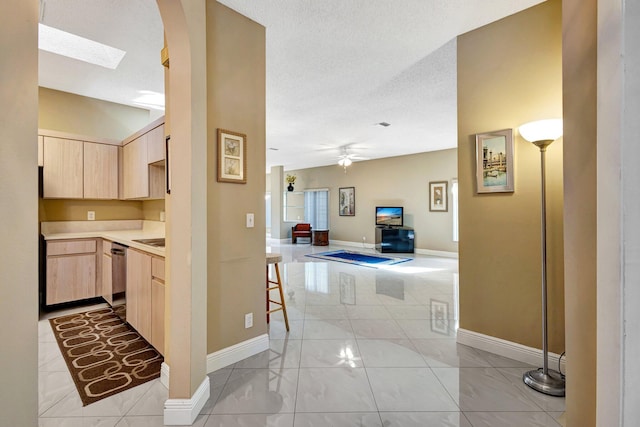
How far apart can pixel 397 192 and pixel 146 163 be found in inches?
257

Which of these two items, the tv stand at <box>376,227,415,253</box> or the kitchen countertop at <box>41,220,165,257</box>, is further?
the tv stand at <box>376,227,415,253</box>

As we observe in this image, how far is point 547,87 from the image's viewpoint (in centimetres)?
212

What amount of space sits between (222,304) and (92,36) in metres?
2.63

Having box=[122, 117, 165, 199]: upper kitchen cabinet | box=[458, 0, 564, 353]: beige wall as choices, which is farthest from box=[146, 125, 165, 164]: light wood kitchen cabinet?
box=[458, 0, 564, 353]: beige wall

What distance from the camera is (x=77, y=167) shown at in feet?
11.8

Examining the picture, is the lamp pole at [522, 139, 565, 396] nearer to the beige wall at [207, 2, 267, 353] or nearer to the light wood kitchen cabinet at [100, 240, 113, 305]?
the beige wall at [207, 2, 267, 353]

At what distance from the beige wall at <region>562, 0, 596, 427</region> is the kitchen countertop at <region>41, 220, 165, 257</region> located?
137 inches

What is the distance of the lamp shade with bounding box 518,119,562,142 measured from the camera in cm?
186

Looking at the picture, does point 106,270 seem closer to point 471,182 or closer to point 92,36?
point 92,36

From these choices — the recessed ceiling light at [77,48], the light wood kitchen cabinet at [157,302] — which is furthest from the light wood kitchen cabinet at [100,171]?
the light wood kitchen cabinet at [157,302]

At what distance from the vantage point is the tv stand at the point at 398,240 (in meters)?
7.74

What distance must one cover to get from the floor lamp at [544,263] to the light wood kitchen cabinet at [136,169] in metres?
3.75

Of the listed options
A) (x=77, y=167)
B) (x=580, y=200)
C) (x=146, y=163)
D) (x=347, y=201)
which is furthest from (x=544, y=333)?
(x=347, y=201)

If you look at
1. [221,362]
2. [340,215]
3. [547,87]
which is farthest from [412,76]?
[340,215]
